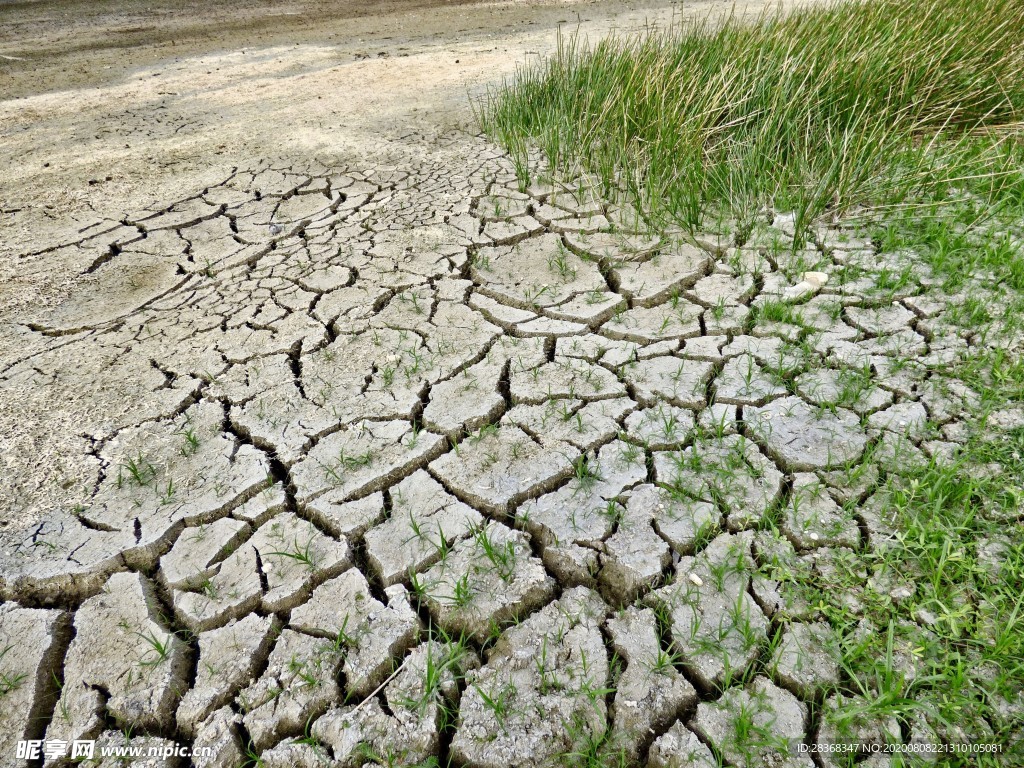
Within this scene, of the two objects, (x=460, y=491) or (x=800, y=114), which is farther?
(x=800, y=114)

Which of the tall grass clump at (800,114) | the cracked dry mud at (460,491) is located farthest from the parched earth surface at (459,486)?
the tall grass clump at (800,114)

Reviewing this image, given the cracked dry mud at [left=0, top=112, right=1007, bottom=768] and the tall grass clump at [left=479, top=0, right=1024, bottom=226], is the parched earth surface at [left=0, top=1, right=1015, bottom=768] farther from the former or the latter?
the tall grass clump at [left=479, top=0, right=1024, bottom=226]

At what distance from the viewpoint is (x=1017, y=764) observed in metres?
1.26

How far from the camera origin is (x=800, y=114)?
3320 mm

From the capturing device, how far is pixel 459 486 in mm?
1963

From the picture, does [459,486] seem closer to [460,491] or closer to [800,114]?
[460,491]

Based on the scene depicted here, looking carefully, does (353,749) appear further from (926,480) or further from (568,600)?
(926,480)

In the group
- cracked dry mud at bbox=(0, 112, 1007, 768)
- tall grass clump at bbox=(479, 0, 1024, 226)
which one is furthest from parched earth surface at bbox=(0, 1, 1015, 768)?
tall grass clump at bbox=(479, 0, 1024, 226)

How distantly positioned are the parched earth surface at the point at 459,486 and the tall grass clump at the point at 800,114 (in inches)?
10.9

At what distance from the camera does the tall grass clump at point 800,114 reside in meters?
3.13

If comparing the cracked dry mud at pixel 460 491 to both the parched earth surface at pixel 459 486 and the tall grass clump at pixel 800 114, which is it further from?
the tall grass clump at pixel 800 114

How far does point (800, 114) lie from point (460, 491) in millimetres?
2608

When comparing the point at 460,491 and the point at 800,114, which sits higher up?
the point at 800,114

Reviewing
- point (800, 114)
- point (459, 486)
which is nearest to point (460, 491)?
point (459, 486)
